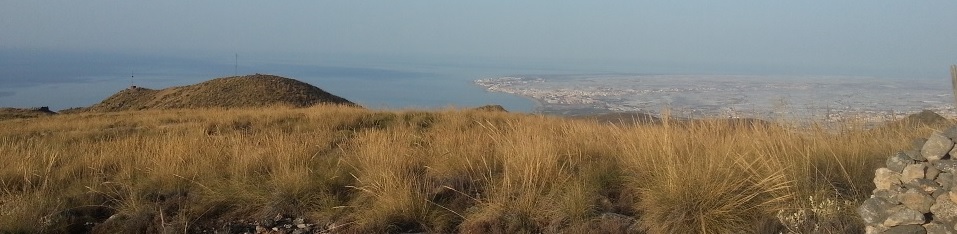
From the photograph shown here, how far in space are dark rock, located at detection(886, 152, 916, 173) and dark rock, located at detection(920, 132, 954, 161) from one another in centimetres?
9

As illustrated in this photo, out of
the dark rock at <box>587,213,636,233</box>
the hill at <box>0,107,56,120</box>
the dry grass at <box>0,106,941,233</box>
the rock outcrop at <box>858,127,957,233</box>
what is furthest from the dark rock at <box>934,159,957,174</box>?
the hill at <box>0,107,56,120</box>

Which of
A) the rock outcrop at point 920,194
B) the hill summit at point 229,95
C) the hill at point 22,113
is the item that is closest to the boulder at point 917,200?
the rock outcrop at point 920,194

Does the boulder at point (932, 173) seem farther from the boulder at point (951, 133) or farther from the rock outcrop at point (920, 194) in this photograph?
the boulder at point (951, 133)

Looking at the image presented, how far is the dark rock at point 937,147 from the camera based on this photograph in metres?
3.37

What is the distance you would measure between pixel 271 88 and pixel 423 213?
85.0 ft

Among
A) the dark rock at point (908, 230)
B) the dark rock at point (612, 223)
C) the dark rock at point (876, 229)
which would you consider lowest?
the dark rock at point (612, 223)

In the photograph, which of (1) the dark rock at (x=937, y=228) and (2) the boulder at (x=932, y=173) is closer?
(1) the dark rock at (x=937, y=228)

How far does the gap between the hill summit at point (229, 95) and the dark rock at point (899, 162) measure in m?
25.0

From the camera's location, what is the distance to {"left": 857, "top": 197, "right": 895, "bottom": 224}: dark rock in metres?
3.48

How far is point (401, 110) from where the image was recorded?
729 inches

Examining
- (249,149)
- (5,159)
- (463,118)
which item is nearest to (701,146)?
(249,149)

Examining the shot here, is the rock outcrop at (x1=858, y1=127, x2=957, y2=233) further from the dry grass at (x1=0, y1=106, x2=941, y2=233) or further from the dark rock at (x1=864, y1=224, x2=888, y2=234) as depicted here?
the dry grass at (x1=0, y1=106, x2=941, y2=233)

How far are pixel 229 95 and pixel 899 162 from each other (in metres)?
28.0

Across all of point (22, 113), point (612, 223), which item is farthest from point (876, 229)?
point (22, 113)
